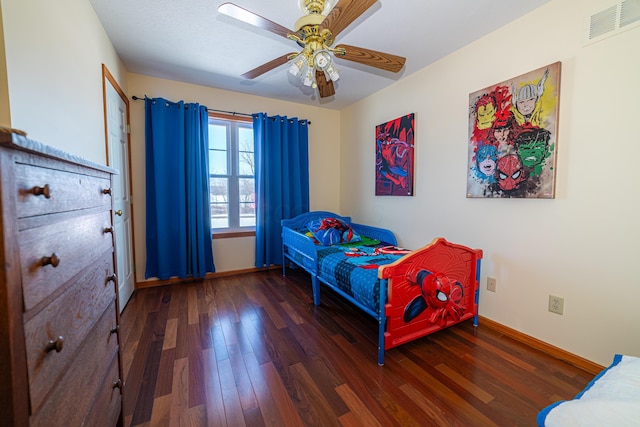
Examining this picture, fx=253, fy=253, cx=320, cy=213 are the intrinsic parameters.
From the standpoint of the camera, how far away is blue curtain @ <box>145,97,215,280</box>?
2.92m

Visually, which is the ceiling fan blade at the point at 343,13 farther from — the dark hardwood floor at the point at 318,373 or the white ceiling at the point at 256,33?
the dark hardwood floor at the point at 318,373

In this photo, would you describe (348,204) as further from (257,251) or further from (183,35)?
(183,35)

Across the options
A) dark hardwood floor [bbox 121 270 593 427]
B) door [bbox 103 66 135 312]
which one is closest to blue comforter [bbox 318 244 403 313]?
dark hardwood floor [bbox 121 270 593 427]

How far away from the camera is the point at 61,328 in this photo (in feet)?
2.11

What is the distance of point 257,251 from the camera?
11.6 feet

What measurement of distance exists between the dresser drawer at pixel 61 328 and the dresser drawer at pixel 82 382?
0.03 m

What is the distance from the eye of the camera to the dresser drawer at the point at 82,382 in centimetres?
58

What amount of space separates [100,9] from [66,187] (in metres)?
2.04

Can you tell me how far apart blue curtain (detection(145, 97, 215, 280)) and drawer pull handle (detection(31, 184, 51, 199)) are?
8.63 feet

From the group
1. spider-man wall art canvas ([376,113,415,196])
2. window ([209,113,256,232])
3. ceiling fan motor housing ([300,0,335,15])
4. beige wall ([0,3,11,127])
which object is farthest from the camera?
window ([209,113,256,232])

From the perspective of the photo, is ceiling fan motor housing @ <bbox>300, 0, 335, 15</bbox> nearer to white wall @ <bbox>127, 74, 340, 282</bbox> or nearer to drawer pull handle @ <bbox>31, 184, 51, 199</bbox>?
drawer pull handle @ <bbox>31, 184, 51, 199</bbox>

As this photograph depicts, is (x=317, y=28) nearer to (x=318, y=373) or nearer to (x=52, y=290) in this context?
(x=52, y=290)

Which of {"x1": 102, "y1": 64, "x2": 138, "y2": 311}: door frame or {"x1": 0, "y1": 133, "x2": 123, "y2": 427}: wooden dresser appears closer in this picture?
{"x1": 0, "y1": 133, "x2": 123, "y2": 427}: wooden dresser

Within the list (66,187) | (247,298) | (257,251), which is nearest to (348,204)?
(257,251)
